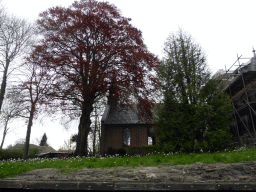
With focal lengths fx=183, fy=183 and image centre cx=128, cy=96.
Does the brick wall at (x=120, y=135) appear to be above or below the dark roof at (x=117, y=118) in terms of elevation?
below

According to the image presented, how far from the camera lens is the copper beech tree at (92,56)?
1207 cm

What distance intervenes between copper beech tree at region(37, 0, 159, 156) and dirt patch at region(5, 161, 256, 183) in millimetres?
6582

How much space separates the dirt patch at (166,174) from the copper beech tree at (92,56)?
658 cm

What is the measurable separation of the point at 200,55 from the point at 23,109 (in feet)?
46.9

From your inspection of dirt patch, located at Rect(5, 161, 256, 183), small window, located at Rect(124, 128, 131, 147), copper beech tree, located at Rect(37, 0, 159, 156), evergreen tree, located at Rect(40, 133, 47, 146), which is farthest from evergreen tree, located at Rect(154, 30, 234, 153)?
evergreen tree, located at Rect(40, 133, 47, 146)

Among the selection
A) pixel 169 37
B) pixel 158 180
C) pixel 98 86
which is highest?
pixel 169 37

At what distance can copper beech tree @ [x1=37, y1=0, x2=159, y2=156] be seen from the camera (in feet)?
39.6

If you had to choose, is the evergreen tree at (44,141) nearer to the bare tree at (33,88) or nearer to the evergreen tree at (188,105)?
the bare tree at (33,88)

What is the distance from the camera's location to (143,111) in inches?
541

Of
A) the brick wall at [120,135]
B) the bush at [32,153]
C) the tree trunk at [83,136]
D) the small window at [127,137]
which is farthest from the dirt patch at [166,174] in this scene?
the bush at [32,153]

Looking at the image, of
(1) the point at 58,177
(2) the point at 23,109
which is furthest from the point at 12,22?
(1) the point at 58,177

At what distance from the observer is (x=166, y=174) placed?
16.9 ft

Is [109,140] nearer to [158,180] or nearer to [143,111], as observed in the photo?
[143,111]

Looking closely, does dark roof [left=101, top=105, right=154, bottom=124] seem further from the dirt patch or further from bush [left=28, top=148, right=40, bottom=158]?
the dirt patch
